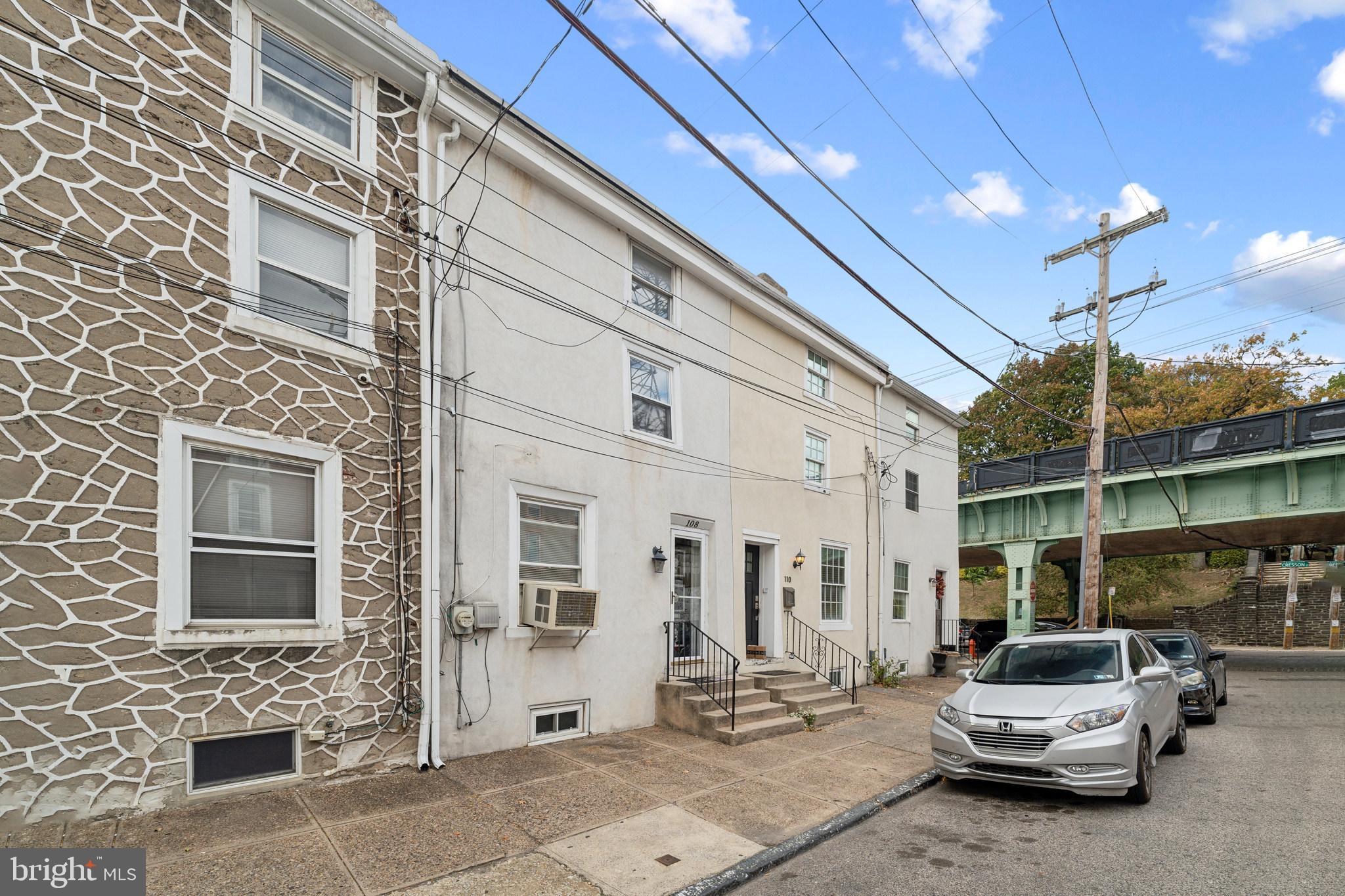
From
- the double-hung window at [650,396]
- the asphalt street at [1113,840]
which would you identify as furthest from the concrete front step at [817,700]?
the double-hung window at [650,396]

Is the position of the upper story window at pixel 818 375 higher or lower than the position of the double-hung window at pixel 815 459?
higher

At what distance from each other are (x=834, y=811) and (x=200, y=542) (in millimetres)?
5902

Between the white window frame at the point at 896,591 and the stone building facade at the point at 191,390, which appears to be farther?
the white window frame at the point at 896,591

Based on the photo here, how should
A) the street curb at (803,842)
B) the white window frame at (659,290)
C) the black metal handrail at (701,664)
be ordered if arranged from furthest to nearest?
the white window frame at (659,290) → the black metal handrail at (701,664) → the street curb at (803,842)

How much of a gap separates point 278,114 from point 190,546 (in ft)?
13.3

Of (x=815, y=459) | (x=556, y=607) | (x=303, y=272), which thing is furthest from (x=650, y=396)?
(x=303, y=272)

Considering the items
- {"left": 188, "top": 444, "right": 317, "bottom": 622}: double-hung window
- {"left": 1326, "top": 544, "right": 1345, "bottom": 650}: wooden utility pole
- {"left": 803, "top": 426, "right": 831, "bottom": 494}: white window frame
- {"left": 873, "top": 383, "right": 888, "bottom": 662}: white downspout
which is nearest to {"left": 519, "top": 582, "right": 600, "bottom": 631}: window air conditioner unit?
{"left": 188, "top": 444, "right": 317, "bottom": 622}: double-hung window

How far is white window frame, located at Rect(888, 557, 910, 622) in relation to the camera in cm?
1560

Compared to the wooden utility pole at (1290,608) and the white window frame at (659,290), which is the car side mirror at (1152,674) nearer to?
the white window frame at (659,290)

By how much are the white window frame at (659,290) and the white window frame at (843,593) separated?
17.9ft

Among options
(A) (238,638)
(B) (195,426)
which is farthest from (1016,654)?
(B) (195,426)

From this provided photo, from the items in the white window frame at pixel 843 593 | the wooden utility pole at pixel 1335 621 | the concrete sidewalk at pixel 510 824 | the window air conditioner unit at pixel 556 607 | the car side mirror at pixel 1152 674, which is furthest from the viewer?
the wooden utility pole at pixel 1335 621

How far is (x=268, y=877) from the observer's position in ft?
14.5

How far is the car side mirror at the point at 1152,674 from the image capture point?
7.04m
